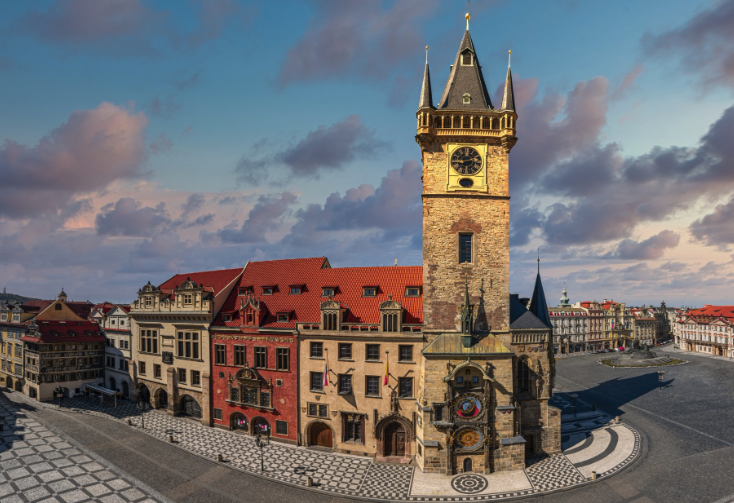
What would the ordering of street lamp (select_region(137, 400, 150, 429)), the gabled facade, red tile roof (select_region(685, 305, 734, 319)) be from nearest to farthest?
the gabled facade < street lamp (select_region(137, 400, 150, 429)) < red tile roof (select_region(685, 305, 734, 319))

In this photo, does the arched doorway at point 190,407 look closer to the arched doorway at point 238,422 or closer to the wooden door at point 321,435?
the arched doorway at point 238,422

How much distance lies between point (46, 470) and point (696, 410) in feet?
264

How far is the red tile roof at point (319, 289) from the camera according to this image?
45.1m

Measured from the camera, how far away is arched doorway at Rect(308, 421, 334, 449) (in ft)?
145

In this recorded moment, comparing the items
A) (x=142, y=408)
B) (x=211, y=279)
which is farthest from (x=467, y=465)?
(x=142, y=408)

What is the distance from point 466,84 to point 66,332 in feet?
242

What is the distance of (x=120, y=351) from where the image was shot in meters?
66.9

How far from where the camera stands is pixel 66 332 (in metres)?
69.8

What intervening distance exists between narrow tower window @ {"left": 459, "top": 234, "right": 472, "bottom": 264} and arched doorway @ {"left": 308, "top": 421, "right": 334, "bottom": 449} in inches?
898

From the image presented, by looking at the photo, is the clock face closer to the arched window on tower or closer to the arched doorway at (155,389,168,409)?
the arched window on tower

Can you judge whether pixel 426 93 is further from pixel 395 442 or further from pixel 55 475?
pixel 55 475

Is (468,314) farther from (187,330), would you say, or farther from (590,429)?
(187,330)

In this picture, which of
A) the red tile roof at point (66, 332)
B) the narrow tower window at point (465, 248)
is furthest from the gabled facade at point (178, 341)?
the narrow tower window at point (465, 248)

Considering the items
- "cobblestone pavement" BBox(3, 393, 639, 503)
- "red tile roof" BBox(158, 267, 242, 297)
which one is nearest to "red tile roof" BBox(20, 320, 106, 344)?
"red tile roof" BBox(158, 267, 242, 297)
